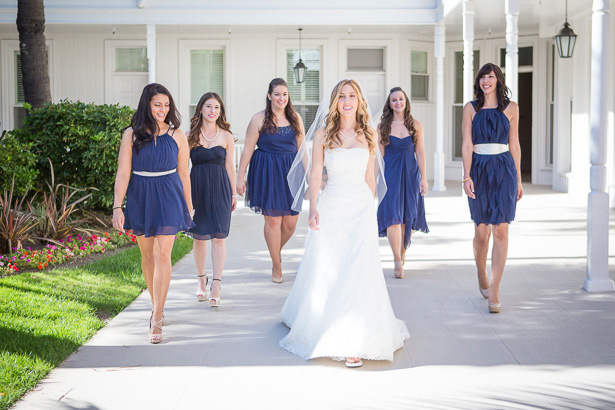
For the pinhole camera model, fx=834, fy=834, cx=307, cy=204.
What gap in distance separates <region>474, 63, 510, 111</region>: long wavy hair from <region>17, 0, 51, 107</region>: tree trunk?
803cm

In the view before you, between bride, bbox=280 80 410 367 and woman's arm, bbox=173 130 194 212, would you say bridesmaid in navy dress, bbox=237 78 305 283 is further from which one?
bride, bbox=280 80 410 367

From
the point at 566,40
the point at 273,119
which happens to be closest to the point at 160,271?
the point at 273,119

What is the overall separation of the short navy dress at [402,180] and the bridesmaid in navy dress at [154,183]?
119 inches

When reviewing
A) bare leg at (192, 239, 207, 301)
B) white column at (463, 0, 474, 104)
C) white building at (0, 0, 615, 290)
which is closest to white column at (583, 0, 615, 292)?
bare leg at (192, 239, 207, 301)

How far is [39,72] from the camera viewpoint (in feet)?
41.8

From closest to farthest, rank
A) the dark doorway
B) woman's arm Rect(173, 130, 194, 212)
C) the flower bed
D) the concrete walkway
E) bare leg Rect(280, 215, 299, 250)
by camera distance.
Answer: the concrete walkway, woman's arm Rect(173, 130, 194, 212), bare leg Rect(280, 215, 299, 250), the flower bed, the dark doorway

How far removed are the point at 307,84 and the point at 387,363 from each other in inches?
610

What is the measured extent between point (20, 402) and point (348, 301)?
2026 mm

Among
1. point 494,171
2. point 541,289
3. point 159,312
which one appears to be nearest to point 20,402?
point 159,312

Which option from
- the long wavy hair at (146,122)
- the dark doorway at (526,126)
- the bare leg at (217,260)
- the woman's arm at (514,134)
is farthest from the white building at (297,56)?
the long wavy hair at (146,122)

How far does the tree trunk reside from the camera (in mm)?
12578

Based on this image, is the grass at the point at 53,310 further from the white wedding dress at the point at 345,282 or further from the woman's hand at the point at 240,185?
the white wedding dress at the point at 345,282

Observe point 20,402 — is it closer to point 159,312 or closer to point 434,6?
point 159,312

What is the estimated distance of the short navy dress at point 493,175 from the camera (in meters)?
6.57
